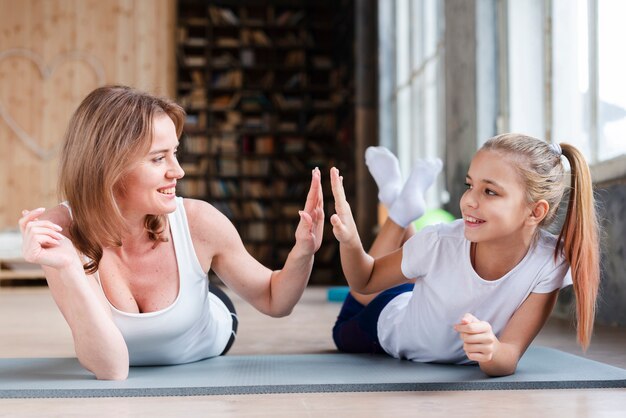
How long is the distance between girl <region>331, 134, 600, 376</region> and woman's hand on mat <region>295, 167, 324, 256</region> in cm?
4

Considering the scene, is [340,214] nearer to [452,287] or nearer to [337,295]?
[452,287]

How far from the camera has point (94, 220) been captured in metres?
1.79

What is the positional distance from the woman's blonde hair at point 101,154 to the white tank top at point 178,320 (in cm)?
17

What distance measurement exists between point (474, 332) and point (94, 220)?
831 millimetres

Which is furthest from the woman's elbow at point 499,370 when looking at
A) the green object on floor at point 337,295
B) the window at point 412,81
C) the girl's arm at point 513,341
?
the window at point 412,81

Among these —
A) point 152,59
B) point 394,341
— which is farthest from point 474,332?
point 152,59

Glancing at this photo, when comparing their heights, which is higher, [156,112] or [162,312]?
[156,112]

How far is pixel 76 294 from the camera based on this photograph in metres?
1.69

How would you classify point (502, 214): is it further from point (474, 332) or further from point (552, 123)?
point (552, 123)

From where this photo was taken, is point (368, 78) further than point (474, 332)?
Yes

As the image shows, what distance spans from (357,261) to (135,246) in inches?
21.0

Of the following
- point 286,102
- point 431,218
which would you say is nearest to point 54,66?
point 286,102

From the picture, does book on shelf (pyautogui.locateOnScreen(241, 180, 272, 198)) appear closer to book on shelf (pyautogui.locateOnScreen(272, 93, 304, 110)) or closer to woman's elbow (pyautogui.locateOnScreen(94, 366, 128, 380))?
book on shelf (pyautogui.locateOnScreen(272, 93, 304, 110))

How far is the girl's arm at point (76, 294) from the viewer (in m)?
1.61
